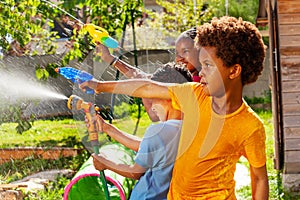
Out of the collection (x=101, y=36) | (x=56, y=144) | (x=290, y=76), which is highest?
(x=101, y=36)

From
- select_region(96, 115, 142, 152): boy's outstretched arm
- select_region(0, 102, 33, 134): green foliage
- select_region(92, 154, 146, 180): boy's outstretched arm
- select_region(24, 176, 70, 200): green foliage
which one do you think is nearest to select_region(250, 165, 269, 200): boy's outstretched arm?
select_region(92, 154, 146, 180): boy's outstretched arm

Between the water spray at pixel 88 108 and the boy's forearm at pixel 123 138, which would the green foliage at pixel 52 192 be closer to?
the boy's forearm at pixel 123 138

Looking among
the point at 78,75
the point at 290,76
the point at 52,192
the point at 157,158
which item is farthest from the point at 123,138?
the point at 290,76

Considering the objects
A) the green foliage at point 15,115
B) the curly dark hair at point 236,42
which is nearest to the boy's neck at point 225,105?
the curly dark hair at point 236,42

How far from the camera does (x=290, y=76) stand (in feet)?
19.2

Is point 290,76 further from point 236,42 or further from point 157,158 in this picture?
point 236,42

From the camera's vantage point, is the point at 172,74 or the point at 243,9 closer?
the point at 172,74

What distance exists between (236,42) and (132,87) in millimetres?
422

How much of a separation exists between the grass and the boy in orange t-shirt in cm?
76

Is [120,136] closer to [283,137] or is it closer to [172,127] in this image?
[172,127]

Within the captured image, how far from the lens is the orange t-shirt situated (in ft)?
8.54

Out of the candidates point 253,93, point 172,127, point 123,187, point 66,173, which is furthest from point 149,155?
point 253,93

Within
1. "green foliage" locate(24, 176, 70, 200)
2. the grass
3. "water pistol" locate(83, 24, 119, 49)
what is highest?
"water pistol" locate(83, 24, 119, 49)

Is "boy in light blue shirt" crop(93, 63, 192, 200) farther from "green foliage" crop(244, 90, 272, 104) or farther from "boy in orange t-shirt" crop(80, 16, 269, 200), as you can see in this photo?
"green foliage" crop(244, 90, 272, 104)
